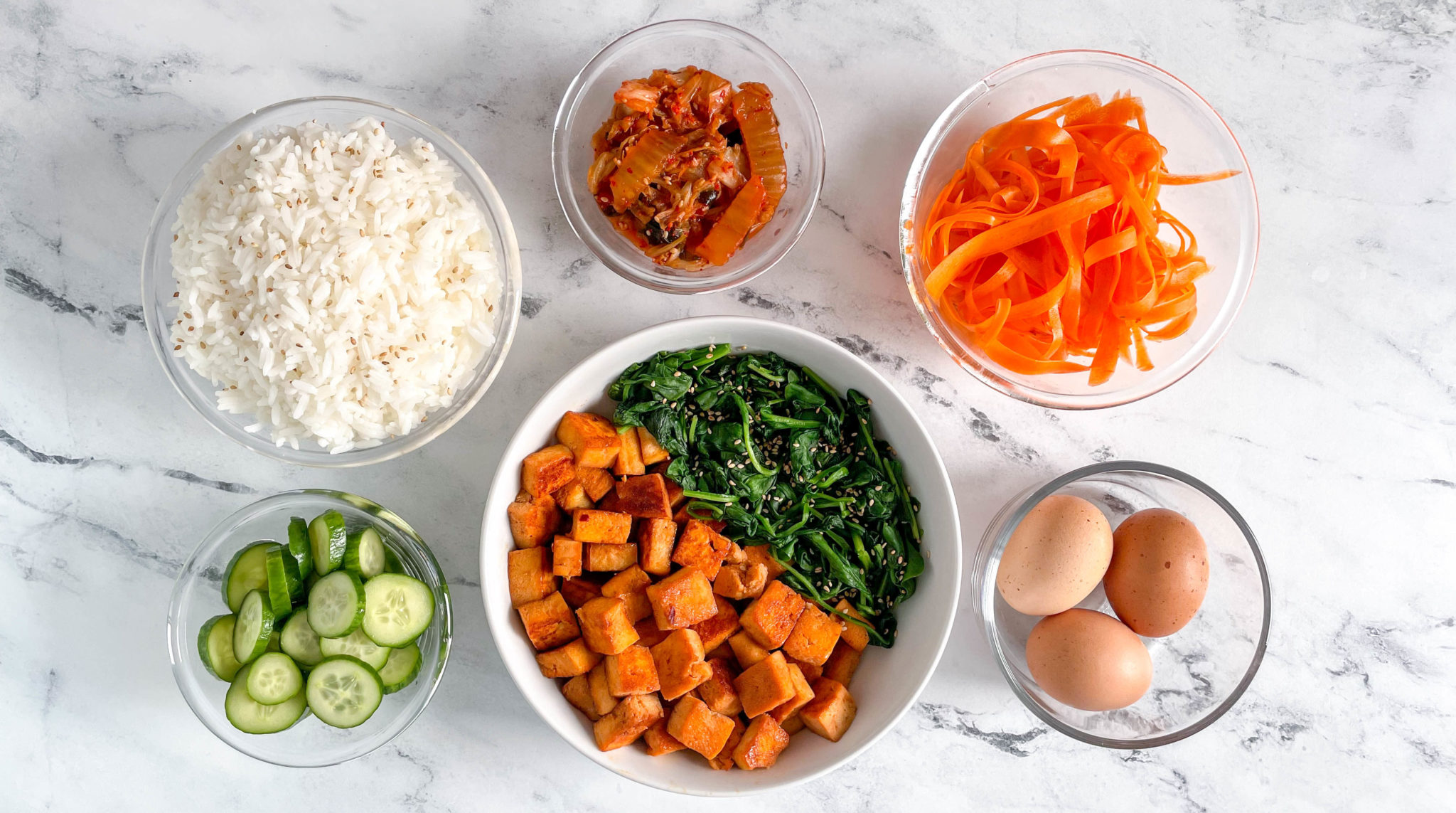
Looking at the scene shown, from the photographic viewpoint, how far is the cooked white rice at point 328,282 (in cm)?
188

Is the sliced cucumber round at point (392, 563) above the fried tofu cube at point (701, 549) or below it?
below

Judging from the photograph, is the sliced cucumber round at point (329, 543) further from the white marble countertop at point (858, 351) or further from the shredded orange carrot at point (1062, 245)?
the shredded orange carrot at point (1062, 245)

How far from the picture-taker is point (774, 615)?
215 cm

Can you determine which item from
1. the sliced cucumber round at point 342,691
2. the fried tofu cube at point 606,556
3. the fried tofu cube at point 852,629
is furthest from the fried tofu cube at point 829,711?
the sliced cucumber round at point 342,691

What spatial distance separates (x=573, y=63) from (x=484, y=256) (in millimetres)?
665

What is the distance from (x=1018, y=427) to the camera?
7.97ft

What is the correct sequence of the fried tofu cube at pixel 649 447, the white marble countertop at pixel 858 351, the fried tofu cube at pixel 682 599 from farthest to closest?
the white marble countertop at pixel 858 351 → the fried tofu cube at pixel 649 447 → the fried tofu cube at pixel 682 599

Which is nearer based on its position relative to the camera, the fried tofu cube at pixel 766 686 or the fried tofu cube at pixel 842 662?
the fried tofu cube at pixel 766 686

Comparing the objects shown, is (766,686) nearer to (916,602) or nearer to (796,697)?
(796,697)

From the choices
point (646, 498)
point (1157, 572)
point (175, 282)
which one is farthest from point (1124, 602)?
point (175, 282)

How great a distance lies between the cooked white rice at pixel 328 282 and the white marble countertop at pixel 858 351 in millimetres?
316

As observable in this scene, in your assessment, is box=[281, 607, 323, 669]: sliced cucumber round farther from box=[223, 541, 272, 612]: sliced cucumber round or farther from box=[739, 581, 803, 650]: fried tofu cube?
box=[739, 581, 803, 650]: fried tofu cube

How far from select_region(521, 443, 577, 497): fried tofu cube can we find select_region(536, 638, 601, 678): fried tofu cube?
1.32 ft

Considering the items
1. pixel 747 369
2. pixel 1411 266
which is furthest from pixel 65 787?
pixel 1411 266
